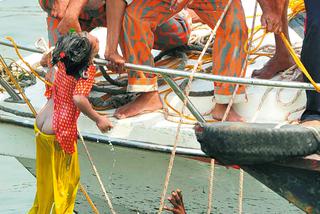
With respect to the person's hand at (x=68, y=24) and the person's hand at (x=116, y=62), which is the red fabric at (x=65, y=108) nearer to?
the person's hand at (x=116, y=62)

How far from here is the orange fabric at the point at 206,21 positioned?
14.7 feet

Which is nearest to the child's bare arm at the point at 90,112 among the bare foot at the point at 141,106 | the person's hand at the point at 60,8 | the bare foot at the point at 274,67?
the bare foot at the point at 141,106

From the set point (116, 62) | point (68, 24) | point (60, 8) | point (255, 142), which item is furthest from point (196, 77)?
point (60, 8)

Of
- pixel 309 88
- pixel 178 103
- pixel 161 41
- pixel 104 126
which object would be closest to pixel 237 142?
pixel 309 88

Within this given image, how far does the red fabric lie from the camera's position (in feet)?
14.0

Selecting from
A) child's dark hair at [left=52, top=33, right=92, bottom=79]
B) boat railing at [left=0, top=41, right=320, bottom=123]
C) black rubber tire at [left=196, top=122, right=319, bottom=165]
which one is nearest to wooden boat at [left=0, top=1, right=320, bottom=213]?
boat railing at [left=0, top=41, right=320, bottom=123]

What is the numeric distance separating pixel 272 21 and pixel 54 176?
139 centimetres

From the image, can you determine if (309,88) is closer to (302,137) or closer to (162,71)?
(302,137)

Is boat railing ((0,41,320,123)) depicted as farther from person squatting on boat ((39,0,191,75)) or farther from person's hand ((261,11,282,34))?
person's hand ((261,11,282,34))

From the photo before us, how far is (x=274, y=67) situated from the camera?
4934 millimetres

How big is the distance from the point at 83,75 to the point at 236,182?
3.32ft

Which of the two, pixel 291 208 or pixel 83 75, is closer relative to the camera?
pixel 83 75

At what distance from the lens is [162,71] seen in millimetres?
4129

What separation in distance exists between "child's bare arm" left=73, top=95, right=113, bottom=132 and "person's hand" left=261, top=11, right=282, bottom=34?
96cm
